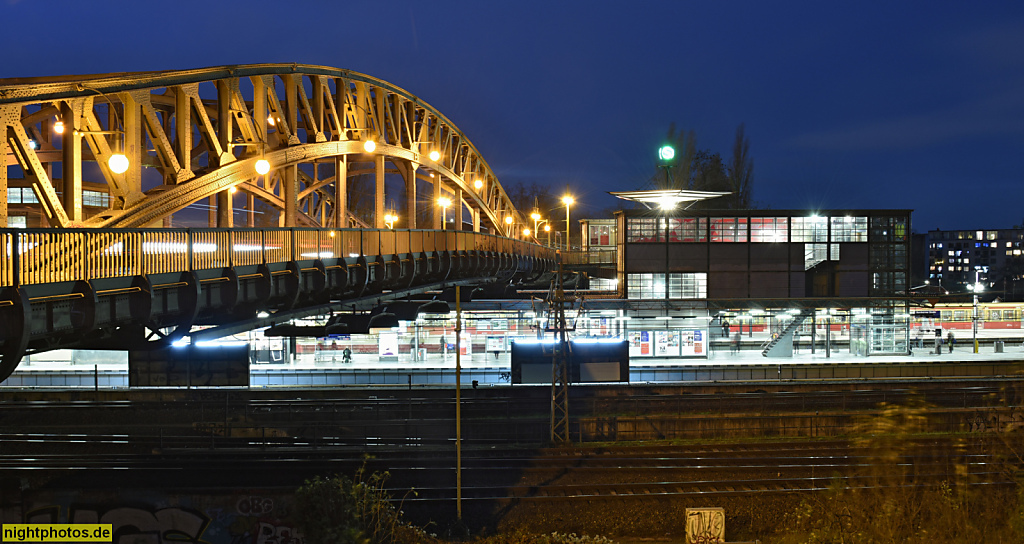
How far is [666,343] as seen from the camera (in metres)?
36.7

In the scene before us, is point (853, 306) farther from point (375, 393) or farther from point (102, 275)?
point (102, 275)

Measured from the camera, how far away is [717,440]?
25.2m

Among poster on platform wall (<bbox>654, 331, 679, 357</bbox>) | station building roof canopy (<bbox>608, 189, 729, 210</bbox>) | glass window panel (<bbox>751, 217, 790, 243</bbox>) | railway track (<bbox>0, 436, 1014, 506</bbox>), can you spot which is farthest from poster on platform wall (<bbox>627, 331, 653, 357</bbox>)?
glass window panel (<bbox>751, 217, 790, 243</bbox>)

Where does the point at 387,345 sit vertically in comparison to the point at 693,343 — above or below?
above

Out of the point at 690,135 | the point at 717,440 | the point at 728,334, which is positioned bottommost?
the point at 717,440

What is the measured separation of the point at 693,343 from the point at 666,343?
1.50 m

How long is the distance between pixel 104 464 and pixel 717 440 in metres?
20.1

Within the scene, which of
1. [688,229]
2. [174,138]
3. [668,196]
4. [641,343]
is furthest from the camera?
[688,229]

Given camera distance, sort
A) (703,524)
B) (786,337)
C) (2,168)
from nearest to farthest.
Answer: (2,168) < (703,524) < (786,337)

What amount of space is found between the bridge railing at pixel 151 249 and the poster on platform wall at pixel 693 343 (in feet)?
67.1

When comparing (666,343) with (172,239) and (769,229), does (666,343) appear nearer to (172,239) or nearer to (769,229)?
(769,229)

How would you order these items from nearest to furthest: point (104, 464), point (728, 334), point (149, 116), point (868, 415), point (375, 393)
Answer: point (149, 116), point (104, 464), point (868, 415), point (375, 393), point (728, 334)

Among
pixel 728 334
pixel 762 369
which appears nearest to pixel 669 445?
pixel 762 369

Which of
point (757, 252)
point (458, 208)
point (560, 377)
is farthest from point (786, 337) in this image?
point (458, 208)
